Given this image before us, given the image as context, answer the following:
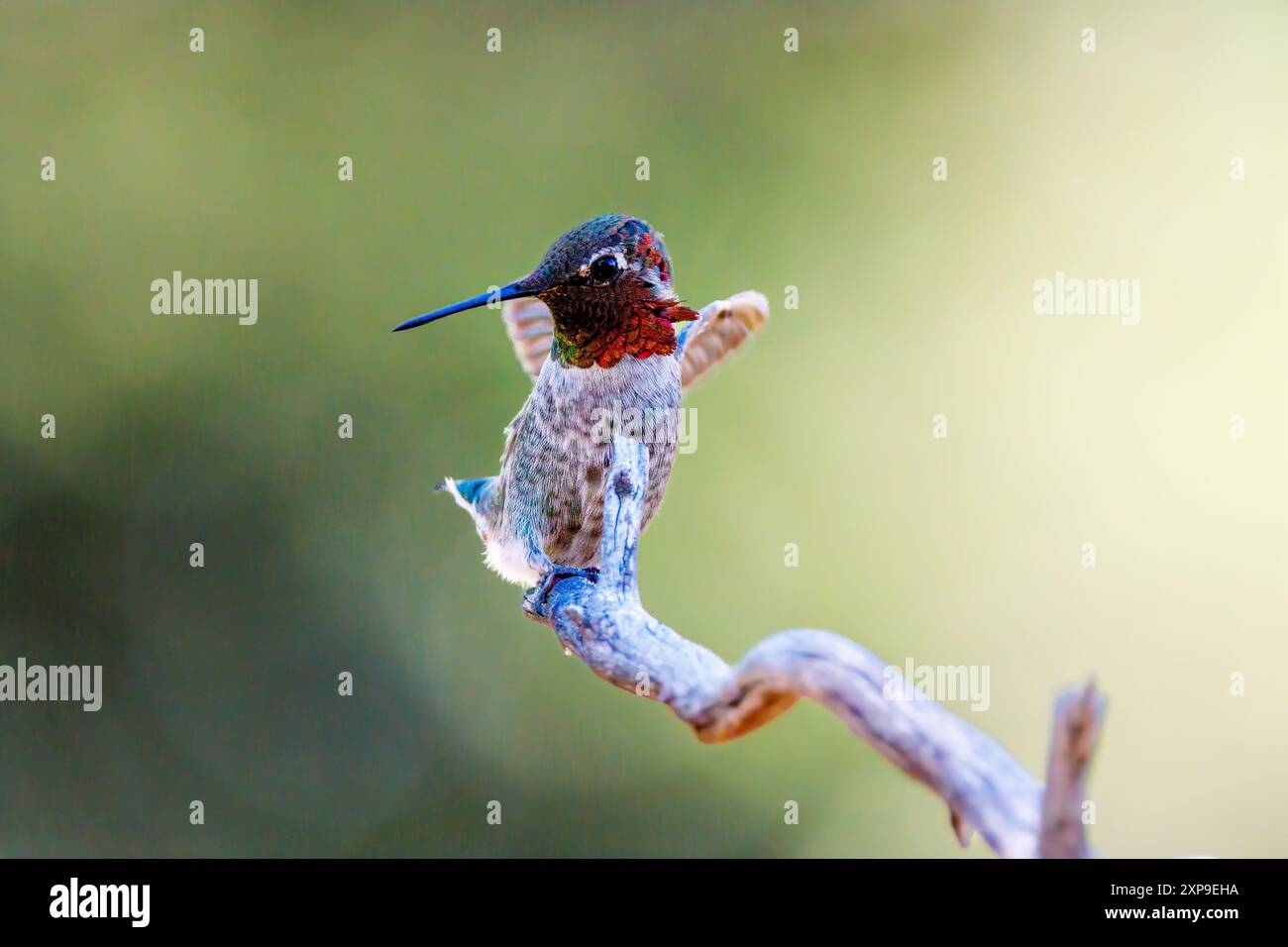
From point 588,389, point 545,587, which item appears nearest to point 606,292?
point 588,389

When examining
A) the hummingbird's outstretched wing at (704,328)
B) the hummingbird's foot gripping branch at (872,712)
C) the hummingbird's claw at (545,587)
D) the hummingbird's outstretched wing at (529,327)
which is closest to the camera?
the hummingbird's foot gripping branch at (872,712)

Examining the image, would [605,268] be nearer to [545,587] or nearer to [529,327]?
[545,587]

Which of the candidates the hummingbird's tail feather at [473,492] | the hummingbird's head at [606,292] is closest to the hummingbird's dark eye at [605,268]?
the hummingbird's head at [606,292]

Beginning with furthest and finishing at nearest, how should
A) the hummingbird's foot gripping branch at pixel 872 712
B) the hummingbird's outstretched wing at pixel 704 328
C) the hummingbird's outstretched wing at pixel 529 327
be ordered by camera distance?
the hummingbird's outstretched wing at pixel 529 327
the hummingbird's outstretched wing at pixel 704 328
the hummingbird's foot gripping branch at pixel 872 712

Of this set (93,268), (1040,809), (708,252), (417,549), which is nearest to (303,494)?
(417,549)

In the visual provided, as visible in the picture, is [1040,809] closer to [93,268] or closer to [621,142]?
[621,142]

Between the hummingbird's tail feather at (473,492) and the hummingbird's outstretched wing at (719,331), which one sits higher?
the hummingbird's outstretched wing at (719,331)

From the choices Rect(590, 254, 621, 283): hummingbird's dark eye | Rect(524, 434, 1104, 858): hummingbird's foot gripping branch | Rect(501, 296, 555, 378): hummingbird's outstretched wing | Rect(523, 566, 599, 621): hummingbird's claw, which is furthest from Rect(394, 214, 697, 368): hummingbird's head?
Rect(524, 434, 1104, 858): hummingbird's foot gripping branch

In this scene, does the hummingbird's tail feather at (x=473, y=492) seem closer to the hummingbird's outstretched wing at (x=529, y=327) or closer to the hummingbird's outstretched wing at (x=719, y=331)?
the hummingbird's outstretched wing at (x=529, y=327)
